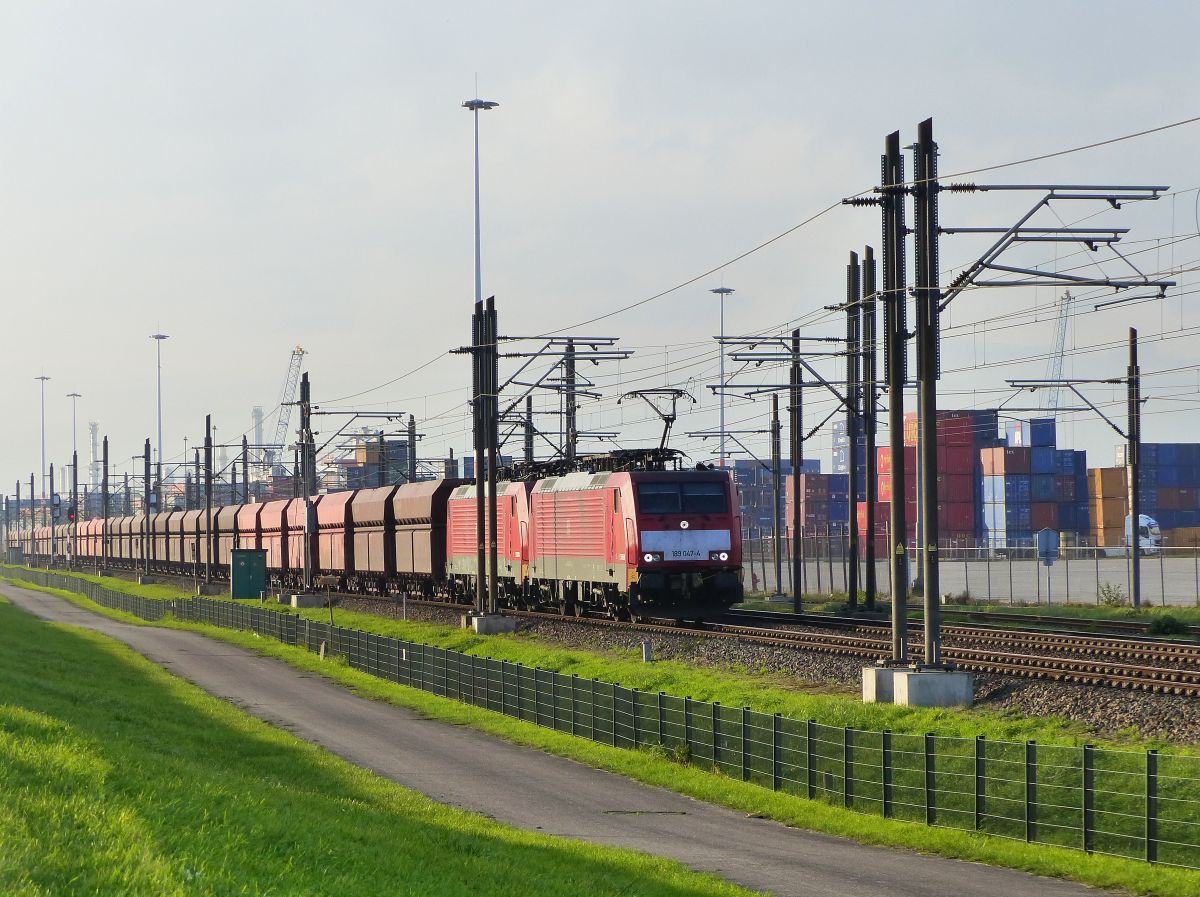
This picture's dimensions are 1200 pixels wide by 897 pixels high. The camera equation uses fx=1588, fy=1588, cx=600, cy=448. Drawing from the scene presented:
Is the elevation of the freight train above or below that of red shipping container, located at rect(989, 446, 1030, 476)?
below

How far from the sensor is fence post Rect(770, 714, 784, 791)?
26.0m

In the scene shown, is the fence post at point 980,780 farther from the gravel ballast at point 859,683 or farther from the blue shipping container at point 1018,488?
the blue shipping container at point 1018,488

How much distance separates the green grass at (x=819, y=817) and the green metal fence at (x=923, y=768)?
13.1 inches

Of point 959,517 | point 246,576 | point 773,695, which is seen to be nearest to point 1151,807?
point 773,695

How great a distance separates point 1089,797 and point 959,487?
114 m

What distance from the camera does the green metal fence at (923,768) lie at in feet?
67.1

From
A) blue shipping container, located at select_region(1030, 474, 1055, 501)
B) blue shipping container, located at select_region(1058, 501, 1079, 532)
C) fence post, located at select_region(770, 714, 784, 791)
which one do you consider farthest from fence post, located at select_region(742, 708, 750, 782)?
blue shipping container, located at select_region(1058, 501, 1079, 532)

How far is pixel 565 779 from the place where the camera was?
90.4 ft

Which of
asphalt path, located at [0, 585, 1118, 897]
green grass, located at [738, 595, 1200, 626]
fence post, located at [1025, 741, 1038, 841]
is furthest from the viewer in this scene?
green grass, located at [738, 595, 1200, 626]

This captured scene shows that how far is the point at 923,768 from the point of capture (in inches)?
936

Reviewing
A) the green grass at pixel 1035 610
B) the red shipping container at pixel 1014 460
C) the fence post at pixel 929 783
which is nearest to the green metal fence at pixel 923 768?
the fence post at pixel 929 783

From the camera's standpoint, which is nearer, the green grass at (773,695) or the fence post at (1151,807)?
the fence post at (1151,807)

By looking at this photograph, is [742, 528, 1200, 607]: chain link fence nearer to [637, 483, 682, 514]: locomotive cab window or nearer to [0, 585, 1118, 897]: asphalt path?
[637, 483, 682, 514]: locomotive cab window

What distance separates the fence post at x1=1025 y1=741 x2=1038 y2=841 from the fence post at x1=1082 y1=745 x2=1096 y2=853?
86cm
